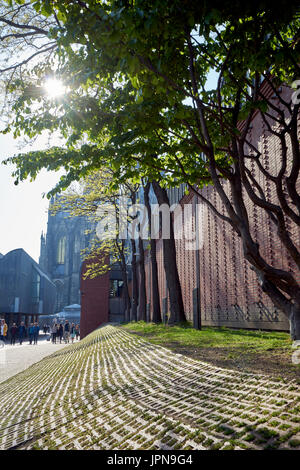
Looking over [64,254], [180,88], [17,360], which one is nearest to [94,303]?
[17,360]

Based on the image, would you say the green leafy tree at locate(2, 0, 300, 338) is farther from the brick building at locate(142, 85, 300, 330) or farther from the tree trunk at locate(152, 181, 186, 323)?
the tree trunk at locate(152, 181, 186, 323)

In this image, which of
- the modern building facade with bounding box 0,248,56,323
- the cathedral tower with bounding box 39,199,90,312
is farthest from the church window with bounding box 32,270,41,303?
the cathedral tower with bounding box 39,199,90,312

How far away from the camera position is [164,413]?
3670 millimetres

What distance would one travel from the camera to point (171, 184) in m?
7.67

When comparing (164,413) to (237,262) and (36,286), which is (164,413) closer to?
(237,262)

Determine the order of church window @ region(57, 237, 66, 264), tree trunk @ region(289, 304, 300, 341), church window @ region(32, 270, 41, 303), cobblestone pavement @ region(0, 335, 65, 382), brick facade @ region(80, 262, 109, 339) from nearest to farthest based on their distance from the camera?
1. tree trunk @ region(289, 304, 300, 341)
2. cobblestone pavement @ region(0, 335, 65, 382)
3. brick facade @ region(80, 262, 109, 339)
4. church window @ region(32, 270, 41, 303)
5. church window @ region(57, 237, 66, 264)

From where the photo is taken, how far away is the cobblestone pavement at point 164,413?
9.76 feet

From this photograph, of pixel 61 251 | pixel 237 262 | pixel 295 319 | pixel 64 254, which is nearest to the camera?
pixel 295 319

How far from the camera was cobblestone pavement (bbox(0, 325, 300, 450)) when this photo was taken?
2.97 m

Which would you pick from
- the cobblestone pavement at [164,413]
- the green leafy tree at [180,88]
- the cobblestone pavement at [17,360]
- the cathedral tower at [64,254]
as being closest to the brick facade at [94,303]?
the cobblestone pavement at [17,360]

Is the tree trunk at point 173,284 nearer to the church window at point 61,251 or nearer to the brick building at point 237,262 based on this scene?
the brick building at point 237,262

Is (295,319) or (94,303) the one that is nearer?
(295,319)
